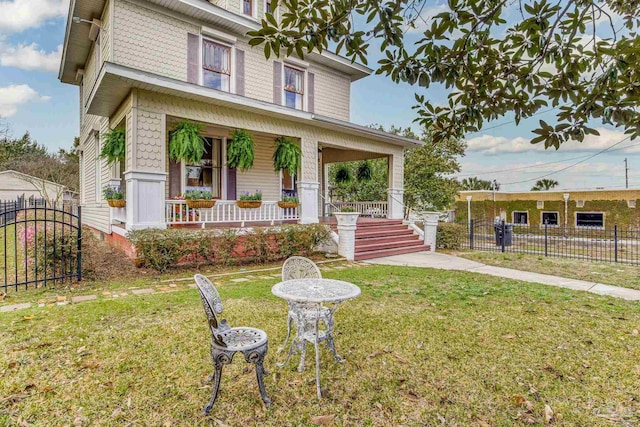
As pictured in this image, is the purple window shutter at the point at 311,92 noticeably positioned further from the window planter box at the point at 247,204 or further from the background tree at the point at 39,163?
the background tree at the point at 39,163

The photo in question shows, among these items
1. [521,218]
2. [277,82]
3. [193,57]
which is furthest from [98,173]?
[521,218]

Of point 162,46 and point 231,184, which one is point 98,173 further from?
point 162,46

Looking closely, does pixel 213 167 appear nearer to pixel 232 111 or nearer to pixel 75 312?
pixel 232 111

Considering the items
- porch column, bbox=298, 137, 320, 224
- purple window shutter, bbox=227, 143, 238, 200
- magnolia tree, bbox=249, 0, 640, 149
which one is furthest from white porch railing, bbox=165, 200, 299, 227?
magnolia tree, bbox=249, 0, 640, 149

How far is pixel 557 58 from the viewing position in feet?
8.82

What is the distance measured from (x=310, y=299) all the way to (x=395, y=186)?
11691 millimetres

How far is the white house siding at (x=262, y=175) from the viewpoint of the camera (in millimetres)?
12273

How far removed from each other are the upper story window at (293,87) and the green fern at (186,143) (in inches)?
207

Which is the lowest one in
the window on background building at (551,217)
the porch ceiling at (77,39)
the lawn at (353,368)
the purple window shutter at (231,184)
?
the lawn at (353,368)

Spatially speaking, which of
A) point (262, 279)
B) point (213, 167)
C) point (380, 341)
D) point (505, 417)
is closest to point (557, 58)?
point (505, 417)

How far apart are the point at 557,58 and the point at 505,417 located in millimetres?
2836

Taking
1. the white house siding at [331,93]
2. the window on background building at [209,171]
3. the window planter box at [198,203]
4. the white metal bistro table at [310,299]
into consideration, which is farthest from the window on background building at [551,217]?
the white metal bistro table at [310,299]

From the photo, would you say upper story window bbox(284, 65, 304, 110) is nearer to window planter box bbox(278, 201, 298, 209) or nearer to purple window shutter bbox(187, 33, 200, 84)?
purple window shutter bbox(187, 33, 200, 84)

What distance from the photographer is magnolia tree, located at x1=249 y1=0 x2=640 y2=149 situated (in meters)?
2.31
